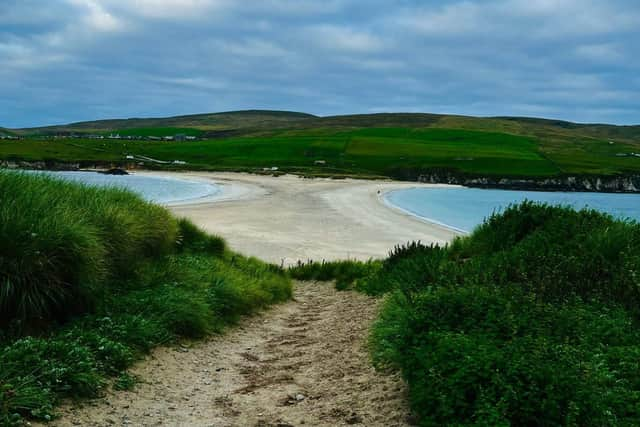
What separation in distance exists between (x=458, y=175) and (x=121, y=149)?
2715 inches

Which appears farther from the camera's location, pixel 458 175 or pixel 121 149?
pixel 121 149

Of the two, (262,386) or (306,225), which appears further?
(306,225)

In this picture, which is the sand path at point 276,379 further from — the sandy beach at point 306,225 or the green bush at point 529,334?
the sandy beach at point 306,225

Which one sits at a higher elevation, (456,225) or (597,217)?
(597,217)

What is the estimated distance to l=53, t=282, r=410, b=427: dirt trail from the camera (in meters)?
Answer: 5.60

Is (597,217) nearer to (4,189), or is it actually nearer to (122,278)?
(122,278)

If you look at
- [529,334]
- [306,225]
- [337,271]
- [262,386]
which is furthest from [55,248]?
[306,225]

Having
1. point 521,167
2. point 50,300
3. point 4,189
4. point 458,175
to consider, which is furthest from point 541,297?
point 521,167

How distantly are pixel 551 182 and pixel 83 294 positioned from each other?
3699 inches

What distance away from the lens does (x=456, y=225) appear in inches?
1526

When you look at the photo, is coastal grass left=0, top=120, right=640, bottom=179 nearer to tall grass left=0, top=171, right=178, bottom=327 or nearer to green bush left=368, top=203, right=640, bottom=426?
tall grass left=0, top=171, right=178, bottom=327

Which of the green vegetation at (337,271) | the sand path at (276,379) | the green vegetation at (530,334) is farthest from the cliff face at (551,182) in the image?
the green vegetation at (530,334)

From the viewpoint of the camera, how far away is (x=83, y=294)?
7.51 metres

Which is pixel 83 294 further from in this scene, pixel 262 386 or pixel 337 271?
pixel 337 271
